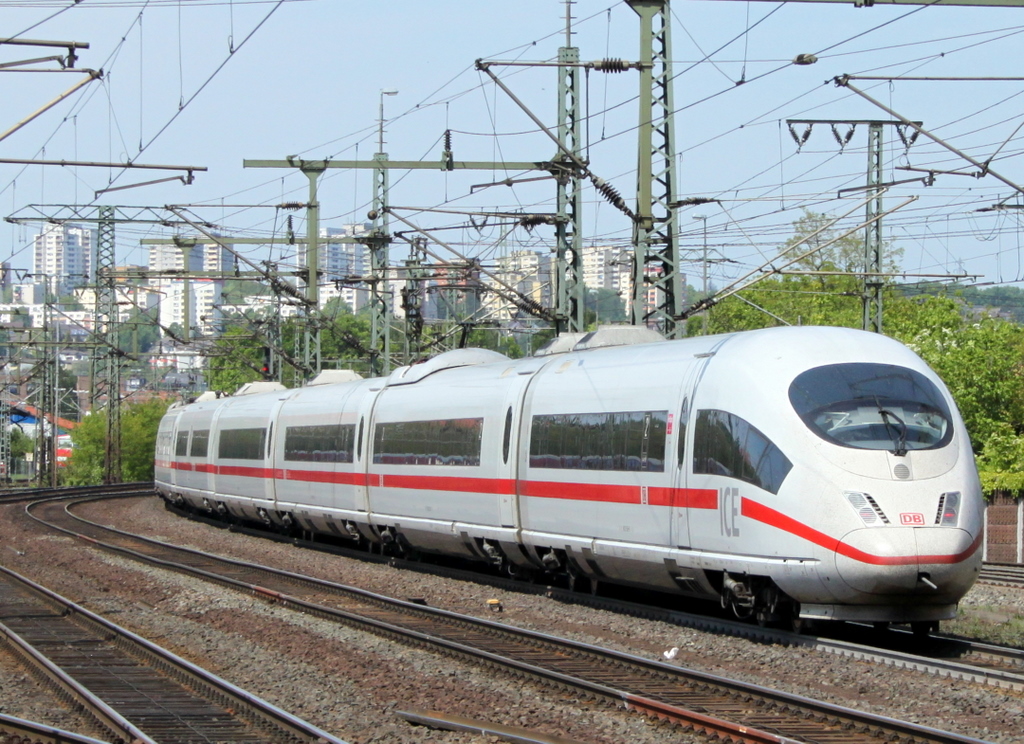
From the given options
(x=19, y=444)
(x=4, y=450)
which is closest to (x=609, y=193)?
Answer: (x=4, y=450)

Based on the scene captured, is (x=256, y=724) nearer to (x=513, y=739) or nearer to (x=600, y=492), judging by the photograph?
(x=513, y=739)

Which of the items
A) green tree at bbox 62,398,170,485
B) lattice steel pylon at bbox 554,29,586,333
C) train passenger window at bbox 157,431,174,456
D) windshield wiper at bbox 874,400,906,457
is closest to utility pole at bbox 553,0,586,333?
lattice steel pylon at bbox 554,29,586,333

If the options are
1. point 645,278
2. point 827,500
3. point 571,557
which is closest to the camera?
point 827,500

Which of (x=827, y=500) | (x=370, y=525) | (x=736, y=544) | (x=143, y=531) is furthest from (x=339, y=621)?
(x=143, y=531)

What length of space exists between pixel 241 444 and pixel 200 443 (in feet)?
15.7

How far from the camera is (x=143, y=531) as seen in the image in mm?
31438

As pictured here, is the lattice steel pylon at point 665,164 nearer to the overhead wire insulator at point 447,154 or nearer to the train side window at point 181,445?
the overhead wire insulator at point 447,154

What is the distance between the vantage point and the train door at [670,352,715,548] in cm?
1338

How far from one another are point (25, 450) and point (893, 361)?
4585 inches

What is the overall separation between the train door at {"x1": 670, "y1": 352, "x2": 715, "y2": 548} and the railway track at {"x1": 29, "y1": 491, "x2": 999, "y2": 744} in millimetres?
1742

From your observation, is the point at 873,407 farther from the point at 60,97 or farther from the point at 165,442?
the point at 165,442

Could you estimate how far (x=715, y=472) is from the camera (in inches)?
508

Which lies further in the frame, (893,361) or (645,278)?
(645,278)

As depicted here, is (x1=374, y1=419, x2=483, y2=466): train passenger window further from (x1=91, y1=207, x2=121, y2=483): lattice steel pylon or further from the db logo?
(x1=91, y1=207, x2=121, y2=483): lattice steel pylon
